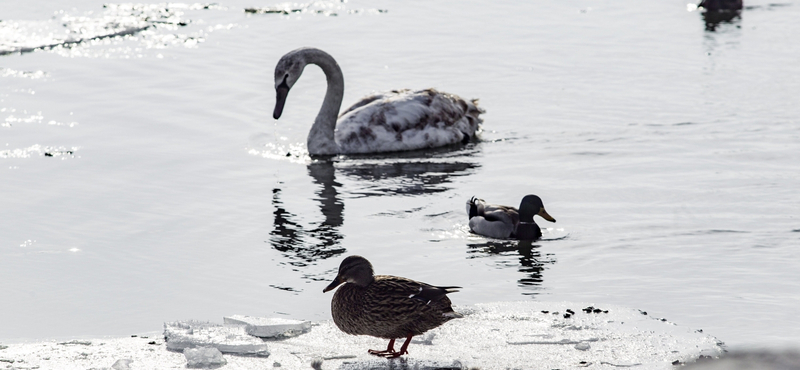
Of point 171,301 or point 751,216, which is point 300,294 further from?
point 751,216

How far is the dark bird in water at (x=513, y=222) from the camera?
11.3 m

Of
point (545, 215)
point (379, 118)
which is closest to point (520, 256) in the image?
point (545, 215)

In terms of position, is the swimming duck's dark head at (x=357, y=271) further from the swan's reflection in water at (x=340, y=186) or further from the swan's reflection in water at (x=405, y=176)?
the swan's reflection in water at (x=405, y=176)

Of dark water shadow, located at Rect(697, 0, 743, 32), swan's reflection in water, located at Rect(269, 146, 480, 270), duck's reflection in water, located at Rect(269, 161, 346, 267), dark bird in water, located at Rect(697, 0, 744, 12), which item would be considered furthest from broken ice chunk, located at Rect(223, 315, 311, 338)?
dark bird in water, located at Rect(697, 0, 744, 12)

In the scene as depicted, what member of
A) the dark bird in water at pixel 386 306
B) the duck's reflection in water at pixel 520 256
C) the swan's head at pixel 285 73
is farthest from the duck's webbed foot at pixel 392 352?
the swan's head at pixel 285 73

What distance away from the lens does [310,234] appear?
11297 mm

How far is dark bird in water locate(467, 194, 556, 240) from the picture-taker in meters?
11.3

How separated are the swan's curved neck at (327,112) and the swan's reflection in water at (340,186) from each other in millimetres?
280

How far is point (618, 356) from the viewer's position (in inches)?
294

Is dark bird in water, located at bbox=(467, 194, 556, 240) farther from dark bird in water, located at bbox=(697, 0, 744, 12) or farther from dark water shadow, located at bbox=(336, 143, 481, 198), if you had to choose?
dark bird in water, located at bbox=(697, 0, 744, 12)

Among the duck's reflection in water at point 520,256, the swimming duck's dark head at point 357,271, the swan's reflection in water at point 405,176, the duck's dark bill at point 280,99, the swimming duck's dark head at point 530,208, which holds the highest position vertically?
the duck's dark bill at point 280,99

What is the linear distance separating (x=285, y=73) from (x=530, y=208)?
5945 mm

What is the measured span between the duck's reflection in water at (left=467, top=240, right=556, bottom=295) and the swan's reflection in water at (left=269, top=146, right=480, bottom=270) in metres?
1.46

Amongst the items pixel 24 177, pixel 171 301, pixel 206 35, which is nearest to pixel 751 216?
pixel 171 301
